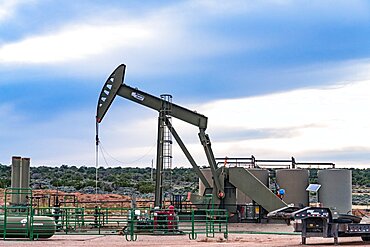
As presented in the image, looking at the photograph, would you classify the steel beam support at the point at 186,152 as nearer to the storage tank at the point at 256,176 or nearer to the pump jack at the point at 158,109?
the pump jack at the point at 158,109

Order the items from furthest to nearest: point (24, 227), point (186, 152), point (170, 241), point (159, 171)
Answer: point (186, 152), point (159, 171), point (24, 227), point (170, 241)

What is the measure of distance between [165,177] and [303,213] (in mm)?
11216

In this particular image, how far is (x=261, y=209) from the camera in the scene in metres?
32.7

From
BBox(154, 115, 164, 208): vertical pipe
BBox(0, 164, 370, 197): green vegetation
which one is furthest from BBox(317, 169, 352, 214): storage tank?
BBox(154, 115, 164, 208): vertical pipe

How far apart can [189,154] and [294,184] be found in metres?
6.32

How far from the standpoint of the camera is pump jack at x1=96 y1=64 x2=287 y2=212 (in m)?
29.8

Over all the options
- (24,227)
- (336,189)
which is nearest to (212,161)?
(336,189)

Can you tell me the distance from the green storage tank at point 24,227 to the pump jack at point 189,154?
6.80 metres

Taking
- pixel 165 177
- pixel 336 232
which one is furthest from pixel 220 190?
pixel 336 232

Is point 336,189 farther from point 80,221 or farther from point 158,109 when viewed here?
point 80,221

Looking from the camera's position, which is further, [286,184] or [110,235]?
[286,184]

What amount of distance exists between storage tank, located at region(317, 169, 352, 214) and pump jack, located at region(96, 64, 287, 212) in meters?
3.43

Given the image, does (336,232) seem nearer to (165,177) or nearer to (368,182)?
(165,177)

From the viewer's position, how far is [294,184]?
3547cm
